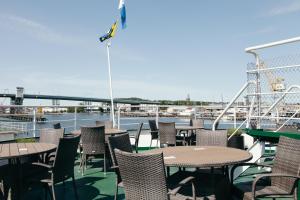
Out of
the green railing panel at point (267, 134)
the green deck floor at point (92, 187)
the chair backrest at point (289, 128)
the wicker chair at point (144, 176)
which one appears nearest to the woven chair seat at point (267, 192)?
the green deck floor at point (92, 187)

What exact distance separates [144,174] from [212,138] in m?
2.00

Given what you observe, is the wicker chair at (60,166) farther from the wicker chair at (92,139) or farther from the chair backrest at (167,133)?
the chair backrest at (167,133)

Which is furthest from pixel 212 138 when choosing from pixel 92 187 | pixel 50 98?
pixel 50 98

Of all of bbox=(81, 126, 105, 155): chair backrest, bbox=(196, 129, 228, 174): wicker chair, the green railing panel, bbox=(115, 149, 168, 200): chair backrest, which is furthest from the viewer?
bbox=(81, 126, 105, 155): chair backrest

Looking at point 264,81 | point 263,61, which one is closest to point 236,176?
point 264,81

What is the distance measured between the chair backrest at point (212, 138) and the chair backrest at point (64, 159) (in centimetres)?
162

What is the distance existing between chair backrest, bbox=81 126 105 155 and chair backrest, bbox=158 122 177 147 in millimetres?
1477

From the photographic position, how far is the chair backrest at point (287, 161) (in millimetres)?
2391

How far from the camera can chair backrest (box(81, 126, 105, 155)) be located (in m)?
4.75

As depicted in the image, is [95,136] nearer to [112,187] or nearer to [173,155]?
[112,187]

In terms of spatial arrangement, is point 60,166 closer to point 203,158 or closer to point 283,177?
point 203,158


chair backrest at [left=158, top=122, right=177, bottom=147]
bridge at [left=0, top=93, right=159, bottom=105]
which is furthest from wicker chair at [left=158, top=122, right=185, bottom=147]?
bridge at [left=0, top=93, right=159, bottom=105]

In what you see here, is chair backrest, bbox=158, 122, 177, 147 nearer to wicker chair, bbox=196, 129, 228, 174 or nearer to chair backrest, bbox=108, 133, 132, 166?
wicker chair, bbox=196, 129, 228, 174

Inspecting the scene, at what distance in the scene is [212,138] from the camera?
152 inches
